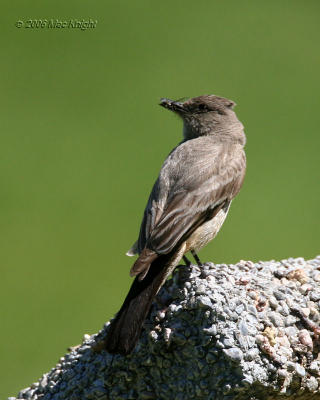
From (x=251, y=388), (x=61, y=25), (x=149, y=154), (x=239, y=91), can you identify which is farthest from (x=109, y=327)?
(x=61, y=25)

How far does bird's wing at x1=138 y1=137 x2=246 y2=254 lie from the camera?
519cm

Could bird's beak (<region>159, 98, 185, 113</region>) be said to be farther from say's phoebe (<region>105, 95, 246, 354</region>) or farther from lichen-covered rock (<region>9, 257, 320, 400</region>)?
lichen-covered rock (<region>9, 257, 320, 400</region>)

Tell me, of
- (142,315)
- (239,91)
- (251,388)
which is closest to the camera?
(251,388)

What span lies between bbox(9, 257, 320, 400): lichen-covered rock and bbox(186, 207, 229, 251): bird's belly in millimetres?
326

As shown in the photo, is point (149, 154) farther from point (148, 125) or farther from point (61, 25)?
point (61, 25)

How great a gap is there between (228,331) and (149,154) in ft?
29.3

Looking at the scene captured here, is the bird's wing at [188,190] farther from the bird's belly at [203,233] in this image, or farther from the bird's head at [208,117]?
the bird's head at [208,117]

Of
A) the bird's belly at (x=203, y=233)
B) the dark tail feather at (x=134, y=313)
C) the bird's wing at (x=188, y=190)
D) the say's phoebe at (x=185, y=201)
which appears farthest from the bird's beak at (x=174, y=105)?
the dark tail feather at (x=134, y=313)

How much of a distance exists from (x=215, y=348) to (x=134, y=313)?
577 millimetres

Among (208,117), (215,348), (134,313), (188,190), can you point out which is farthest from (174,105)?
(215,348)

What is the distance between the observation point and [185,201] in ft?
17.9

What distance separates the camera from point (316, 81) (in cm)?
1559

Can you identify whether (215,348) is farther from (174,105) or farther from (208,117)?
(174,105)

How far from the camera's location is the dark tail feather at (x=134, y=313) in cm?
464
